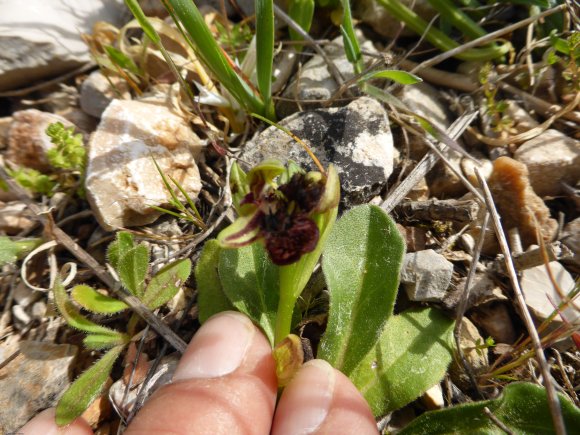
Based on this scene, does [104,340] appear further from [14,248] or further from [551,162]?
[551,162]

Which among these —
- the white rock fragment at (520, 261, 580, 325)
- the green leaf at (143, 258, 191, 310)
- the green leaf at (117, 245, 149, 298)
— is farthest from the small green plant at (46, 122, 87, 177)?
the white rock fragment at (520, 261, 580, 325)

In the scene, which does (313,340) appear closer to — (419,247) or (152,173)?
(419,247)

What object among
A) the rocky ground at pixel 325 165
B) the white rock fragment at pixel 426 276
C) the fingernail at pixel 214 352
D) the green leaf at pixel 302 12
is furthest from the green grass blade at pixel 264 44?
the fingernail at pixel 214 352

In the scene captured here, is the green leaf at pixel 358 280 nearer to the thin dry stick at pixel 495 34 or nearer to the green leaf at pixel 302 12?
the thin dry stick at pixel 495 34

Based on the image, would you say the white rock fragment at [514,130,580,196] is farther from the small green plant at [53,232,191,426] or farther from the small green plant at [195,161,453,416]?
the small green plant at [53,232,191,426]

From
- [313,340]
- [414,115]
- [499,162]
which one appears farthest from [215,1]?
[313,340]

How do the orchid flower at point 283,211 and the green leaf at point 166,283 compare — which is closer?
the orchid flower at point 283,211
